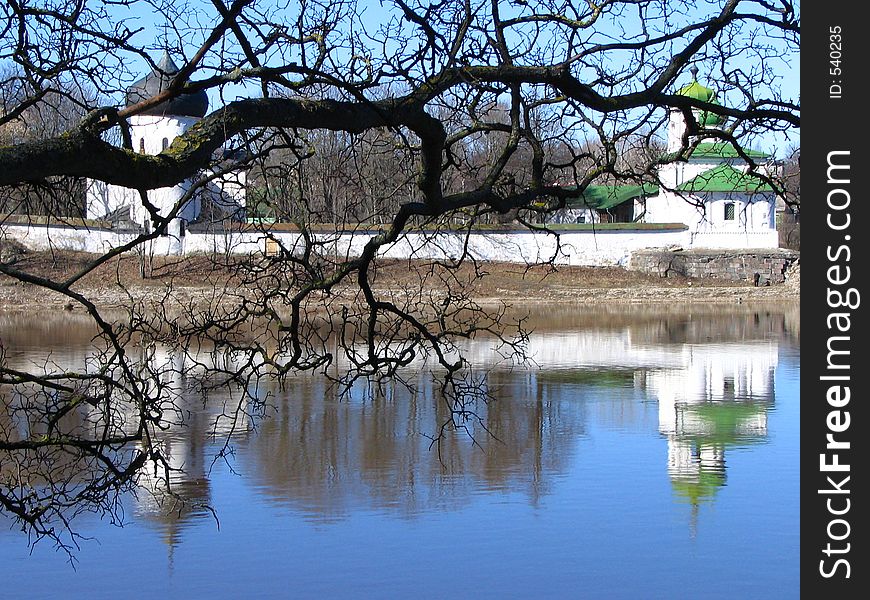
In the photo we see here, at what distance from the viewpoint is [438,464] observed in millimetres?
10055

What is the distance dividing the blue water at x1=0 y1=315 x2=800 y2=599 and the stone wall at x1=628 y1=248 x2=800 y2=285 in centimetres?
2324

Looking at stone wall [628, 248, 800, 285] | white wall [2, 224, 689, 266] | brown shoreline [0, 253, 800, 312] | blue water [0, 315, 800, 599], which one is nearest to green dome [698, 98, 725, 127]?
blue water [0, 315, 800, 599]

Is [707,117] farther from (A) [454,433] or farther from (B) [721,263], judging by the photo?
(B) [721,263]

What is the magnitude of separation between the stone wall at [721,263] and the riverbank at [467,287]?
401 millimetres

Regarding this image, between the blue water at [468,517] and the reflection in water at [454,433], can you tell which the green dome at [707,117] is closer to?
the blue water at [468,517]

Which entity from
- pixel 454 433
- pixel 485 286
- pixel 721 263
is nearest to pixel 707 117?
pixel 454 433

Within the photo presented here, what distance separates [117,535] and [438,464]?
2.80 meters

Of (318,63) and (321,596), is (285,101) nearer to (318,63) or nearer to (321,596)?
(318,63)

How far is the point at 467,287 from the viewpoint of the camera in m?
27.5

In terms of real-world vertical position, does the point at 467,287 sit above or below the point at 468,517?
above

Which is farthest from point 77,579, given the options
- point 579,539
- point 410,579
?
point 579,539

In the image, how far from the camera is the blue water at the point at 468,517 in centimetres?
732

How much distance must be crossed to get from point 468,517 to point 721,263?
29.3 meters

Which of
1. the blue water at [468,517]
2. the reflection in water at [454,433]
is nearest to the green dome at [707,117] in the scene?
the blue water at [468,517]
